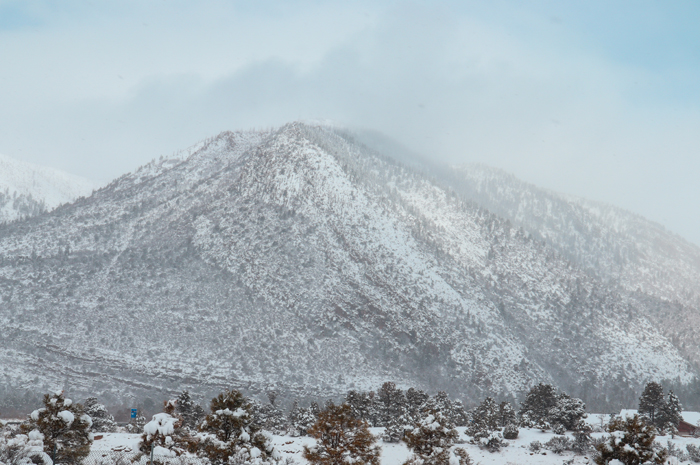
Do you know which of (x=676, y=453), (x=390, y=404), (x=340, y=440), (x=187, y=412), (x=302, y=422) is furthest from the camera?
(x=390, y=404)

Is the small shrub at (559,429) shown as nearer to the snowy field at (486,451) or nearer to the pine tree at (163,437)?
the snowy field at (486,451)

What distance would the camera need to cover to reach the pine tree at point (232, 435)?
85.7ft

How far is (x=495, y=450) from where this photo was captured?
4209 cm

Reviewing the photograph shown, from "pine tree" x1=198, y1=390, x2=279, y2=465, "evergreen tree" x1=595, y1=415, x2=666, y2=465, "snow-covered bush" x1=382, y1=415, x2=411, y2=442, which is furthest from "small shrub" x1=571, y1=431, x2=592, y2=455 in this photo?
"pine tree" x1=198, y1=390, x2=279, y2=465

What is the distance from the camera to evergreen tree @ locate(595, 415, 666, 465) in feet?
82.7

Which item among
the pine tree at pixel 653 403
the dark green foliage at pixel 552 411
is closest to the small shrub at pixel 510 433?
the dark green foliage at pixel 552 411

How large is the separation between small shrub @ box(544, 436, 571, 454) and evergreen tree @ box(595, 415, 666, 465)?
579 inches

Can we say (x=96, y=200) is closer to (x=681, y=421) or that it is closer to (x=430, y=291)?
(x=430, y=291)

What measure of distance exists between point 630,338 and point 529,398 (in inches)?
4940

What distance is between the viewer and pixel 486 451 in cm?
4244

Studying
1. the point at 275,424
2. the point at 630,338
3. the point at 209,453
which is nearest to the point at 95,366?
the point at 275,424

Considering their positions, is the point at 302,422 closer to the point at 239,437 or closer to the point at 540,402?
the point at 540,402

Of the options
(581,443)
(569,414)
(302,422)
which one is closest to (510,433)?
(581,443)

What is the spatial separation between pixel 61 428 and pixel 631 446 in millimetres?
28514
